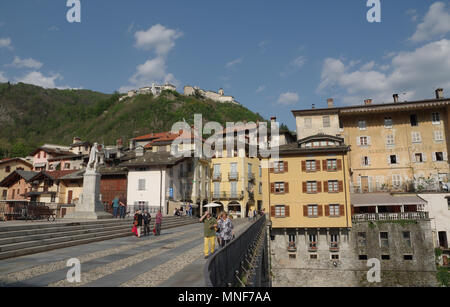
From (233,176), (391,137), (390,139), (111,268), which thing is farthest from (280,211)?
(111,268)

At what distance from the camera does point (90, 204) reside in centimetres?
2009

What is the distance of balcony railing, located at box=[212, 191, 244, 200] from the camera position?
4625 cm

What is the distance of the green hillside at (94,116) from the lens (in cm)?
10654

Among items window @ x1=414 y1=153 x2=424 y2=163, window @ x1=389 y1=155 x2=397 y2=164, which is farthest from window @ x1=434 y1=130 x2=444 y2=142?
window @ x1=389 y1=155 x2=397 y2=164

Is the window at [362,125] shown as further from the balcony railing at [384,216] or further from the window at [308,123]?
the balcony railing at [384,216]

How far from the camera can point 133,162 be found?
39500 millimetres

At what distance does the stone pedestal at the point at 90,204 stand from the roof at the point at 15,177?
1210 inches

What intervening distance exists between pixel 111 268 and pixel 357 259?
104ft

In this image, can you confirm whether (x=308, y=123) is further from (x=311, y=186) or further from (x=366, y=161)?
(x=311, y=186)

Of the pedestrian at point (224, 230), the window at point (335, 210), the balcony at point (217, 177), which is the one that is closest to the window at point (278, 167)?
the window at point (335, 210)

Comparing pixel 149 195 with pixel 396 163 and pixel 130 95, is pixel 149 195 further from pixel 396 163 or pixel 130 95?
pixel 130 95

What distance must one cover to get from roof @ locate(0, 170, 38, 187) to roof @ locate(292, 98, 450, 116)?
130 ft
